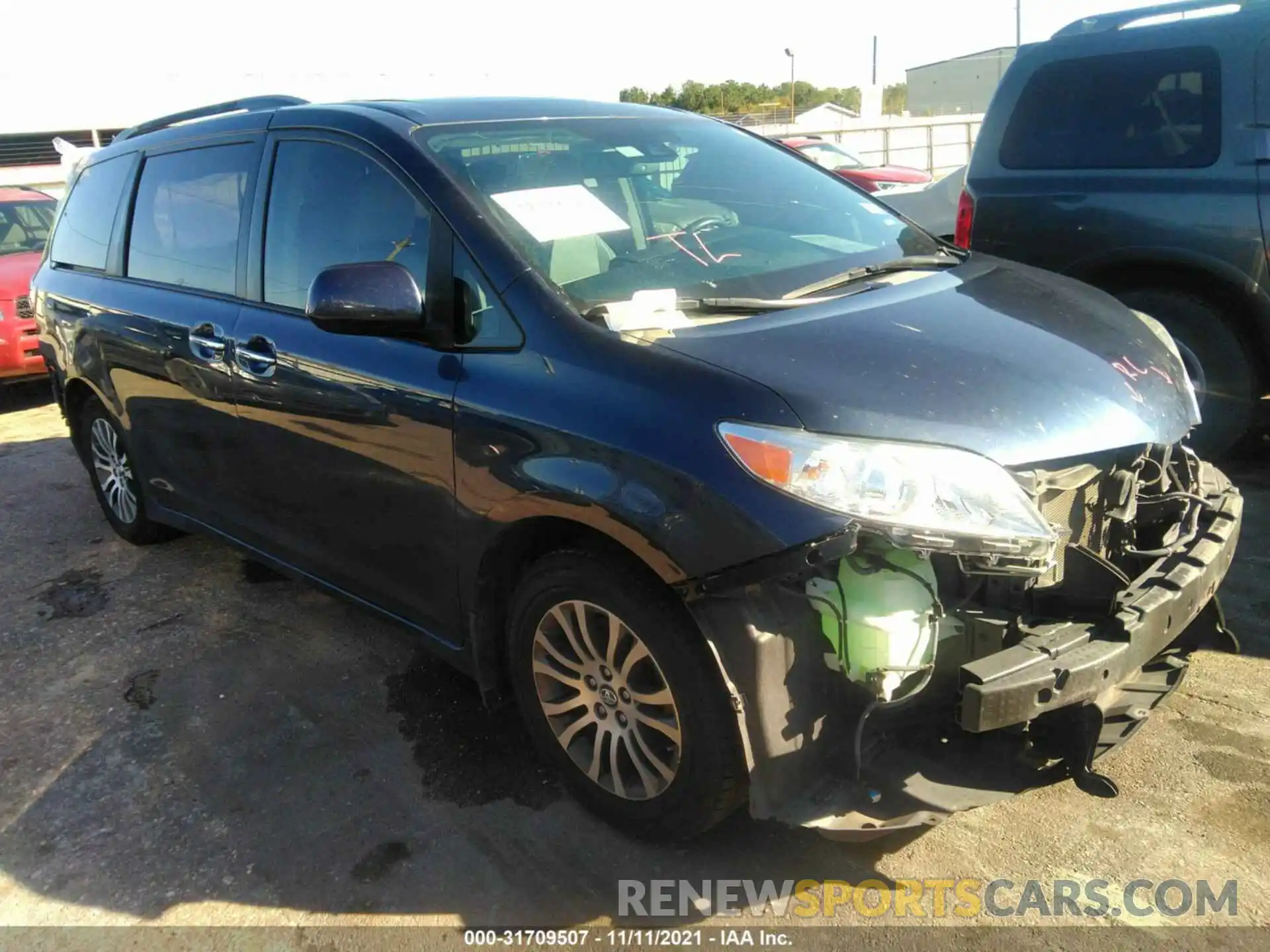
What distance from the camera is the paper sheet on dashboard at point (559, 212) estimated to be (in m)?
2.71

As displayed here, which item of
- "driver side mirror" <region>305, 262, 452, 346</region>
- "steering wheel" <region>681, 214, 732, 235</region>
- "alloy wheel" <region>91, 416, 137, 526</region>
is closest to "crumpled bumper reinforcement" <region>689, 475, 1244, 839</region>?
"driver side mirror" <region>305, 262, 452, 346</region>

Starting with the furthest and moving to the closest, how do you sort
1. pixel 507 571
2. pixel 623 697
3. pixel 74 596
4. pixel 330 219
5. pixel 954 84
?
pixel 954 84 → pixel 74 596 → pixel 330 219 → pixel 507 571 → pixel 623 697

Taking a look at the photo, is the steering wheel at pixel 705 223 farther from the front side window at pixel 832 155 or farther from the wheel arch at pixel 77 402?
the front side window at pixel 832 155

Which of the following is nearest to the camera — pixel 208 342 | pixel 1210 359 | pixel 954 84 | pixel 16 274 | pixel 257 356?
pixel 257 356

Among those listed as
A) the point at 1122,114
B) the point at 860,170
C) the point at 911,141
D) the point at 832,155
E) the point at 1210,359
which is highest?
the point at 911,141

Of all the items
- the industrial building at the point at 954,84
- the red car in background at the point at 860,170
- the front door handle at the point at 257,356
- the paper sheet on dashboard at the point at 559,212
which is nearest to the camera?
the paper sheet on dashboard at the point at 559,212

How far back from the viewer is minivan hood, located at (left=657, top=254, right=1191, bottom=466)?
217cm

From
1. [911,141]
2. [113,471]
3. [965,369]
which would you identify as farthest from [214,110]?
[911,141]

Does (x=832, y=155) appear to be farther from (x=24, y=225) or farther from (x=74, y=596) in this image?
(x=74, y=596)

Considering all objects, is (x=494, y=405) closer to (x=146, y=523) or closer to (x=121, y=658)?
(x=121, y=658)

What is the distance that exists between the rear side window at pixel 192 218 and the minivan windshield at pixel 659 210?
101cm

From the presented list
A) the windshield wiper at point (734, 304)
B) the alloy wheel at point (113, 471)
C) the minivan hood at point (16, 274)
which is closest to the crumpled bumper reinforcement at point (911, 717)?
the windshield wiper at point (734, 304)

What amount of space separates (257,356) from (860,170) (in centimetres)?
1481

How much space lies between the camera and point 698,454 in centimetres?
215
